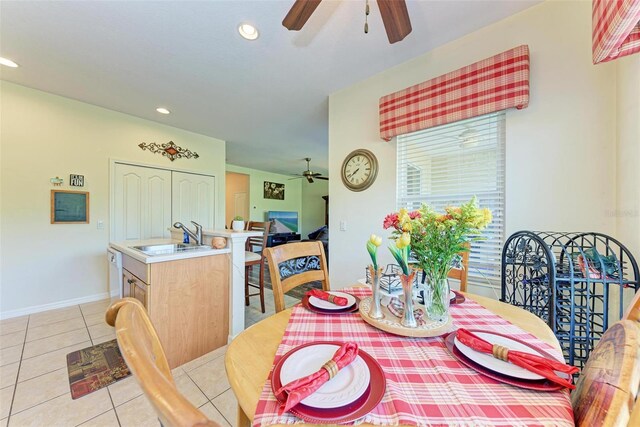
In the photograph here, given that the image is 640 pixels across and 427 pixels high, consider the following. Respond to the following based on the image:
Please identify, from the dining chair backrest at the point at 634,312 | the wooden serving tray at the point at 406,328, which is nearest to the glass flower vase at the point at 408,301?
the wooden serving tray at the point at 406,328

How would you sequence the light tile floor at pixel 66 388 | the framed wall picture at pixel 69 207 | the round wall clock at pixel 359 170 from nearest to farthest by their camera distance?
the light tile floor at pixel 66 388, the round wall clock at pixel 359 170, the framed wall picture at pixel 69 207

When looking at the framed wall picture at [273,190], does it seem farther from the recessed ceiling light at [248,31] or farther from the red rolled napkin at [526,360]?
the red rolled napkin at [526,360]

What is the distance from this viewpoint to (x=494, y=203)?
176cm

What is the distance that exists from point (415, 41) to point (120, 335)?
8.15 ft

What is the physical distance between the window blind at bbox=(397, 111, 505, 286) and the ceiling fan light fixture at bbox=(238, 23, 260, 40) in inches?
58.7

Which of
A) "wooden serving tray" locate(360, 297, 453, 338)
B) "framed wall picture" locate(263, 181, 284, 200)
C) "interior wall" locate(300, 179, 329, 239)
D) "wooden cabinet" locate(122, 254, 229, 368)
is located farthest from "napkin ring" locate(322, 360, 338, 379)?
"interior wall" locate(300, 179, 329, 239)

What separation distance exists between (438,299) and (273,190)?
721 centimetres

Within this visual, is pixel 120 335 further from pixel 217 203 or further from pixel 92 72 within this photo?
pixel 217 203

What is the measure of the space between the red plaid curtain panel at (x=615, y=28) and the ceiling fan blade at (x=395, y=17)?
2.69 ft

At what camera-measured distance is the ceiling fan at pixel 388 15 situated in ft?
3.67

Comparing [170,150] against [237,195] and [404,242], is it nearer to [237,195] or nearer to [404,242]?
[237,195]

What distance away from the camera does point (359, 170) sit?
251 cm

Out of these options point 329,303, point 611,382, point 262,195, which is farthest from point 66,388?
point 262,195

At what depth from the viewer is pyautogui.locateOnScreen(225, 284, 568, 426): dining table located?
56 cm
